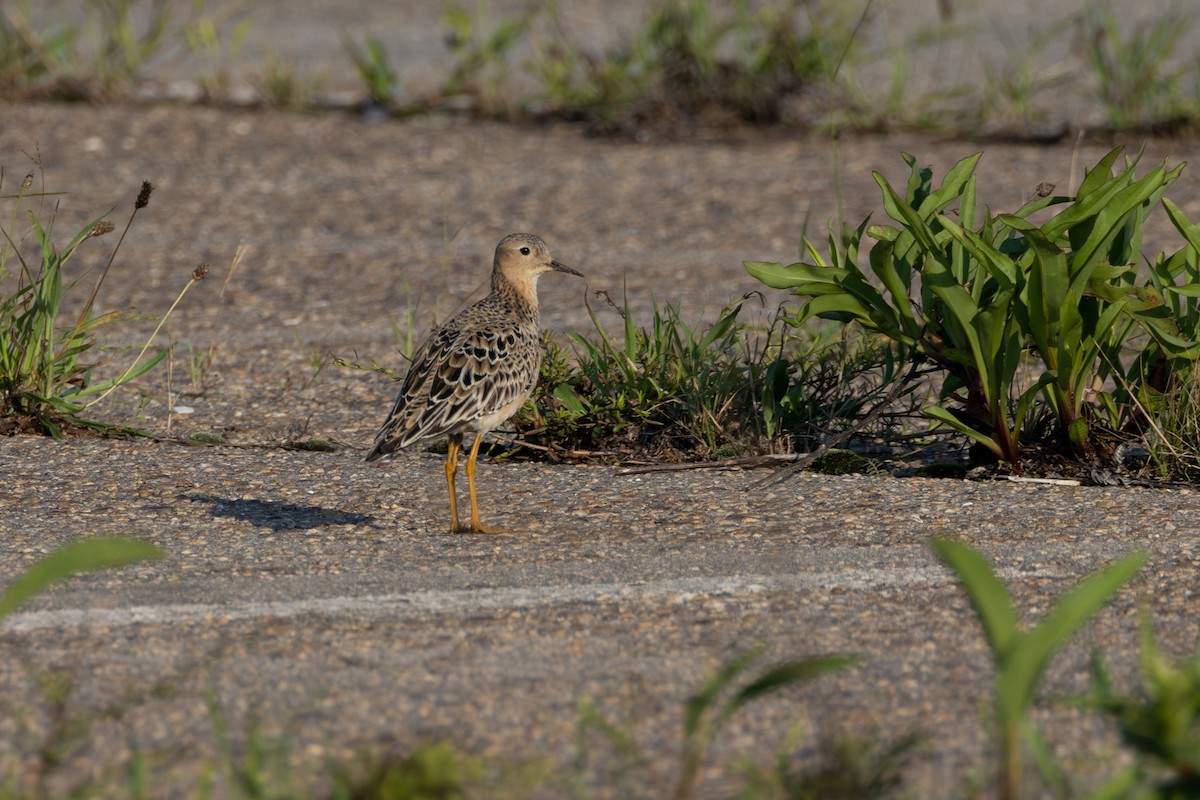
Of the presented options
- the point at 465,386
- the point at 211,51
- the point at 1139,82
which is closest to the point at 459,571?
the point at 465,386

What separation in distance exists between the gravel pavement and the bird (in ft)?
0.77

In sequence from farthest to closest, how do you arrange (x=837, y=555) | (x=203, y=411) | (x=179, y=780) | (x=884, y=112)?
(x=884, y=112)
(x=203, y=411)
(x=837, y=555)
(x=179, y=780)

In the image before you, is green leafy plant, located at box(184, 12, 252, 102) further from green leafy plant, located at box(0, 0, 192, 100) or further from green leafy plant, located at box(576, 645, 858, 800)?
green leafy plant, located at box(576, 645, 858, 800)

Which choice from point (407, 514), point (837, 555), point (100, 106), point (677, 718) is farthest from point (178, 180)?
point (677, 718)

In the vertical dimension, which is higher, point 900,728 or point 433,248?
point 433,248

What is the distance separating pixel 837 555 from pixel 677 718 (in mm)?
1403

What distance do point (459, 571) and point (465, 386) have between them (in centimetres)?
89

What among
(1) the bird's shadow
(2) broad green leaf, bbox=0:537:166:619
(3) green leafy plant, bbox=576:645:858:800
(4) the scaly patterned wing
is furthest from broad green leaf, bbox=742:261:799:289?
(2) broad green leaf, bbox=0:537:166:619

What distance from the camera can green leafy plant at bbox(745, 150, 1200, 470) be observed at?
5.27 metres

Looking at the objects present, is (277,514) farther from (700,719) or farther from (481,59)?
(481,59)

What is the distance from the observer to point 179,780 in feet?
10.5

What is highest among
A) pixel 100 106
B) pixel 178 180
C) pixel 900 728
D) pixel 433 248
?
pixel 100 106

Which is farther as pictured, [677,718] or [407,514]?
[407,514]

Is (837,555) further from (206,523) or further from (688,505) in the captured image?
(206,523)
